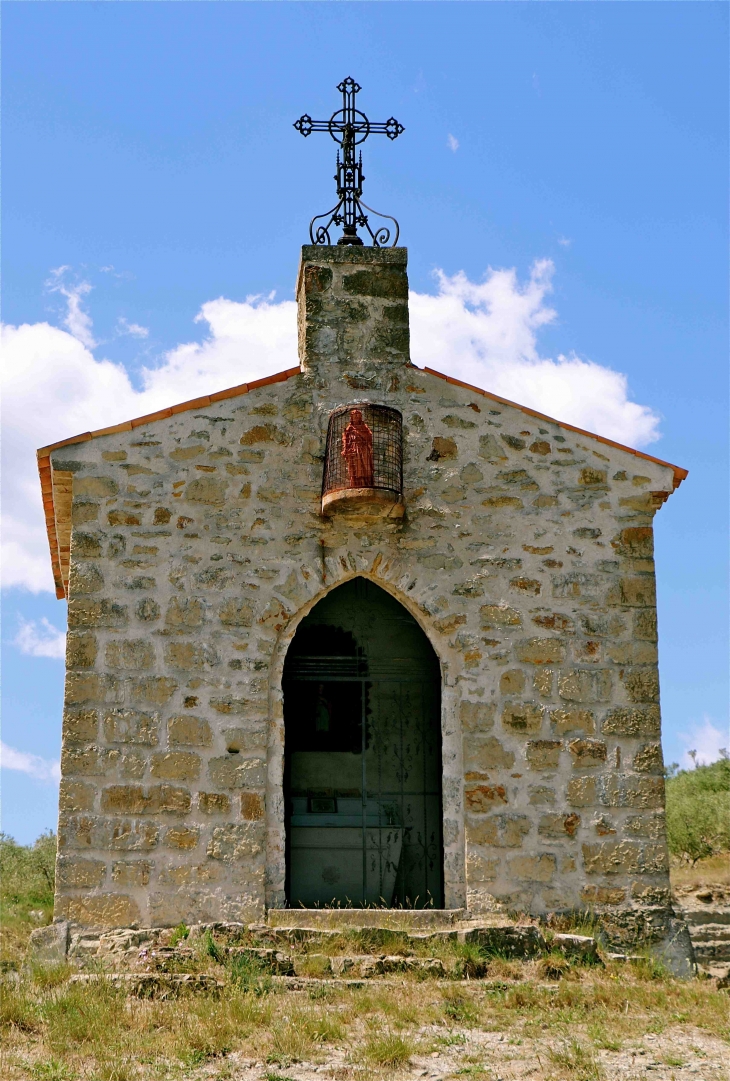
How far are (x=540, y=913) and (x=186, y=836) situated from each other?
8.33 ft

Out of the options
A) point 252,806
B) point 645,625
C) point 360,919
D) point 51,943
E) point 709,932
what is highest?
point 645,625

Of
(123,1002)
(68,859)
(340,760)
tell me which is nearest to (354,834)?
(340,760)

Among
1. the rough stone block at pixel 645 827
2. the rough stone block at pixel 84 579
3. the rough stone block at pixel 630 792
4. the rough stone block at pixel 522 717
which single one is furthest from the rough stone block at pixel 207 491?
the rough stone block at pixel 645 827

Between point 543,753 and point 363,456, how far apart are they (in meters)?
2.53

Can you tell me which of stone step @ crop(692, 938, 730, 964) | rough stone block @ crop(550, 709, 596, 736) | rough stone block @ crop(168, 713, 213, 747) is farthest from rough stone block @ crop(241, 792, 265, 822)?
stone step @ crop(692, 938, 730, 964)

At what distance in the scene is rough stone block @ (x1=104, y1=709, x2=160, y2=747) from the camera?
28.5 ft

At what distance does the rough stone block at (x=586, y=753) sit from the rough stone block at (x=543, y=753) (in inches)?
4.2

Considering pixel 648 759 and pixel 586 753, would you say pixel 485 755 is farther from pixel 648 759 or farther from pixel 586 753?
pixel 648 759

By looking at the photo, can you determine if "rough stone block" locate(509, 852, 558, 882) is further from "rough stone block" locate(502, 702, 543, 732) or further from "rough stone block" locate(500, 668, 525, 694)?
"rough stone block" locate(500, 668, 525, 694)

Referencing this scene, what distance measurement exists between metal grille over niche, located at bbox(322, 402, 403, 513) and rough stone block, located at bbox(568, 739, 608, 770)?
219 cm

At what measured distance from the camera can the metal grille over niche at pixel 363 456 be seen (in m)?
9.06

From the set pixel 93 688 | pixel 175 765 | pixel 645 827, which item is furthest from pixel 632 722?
pixel 93 688

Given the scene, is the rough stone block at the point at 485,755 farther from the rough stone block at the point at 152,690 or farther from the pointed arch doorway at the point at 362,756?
the rough stone block at the point at 152,690

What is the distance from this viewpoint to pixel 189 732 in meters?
8.72
